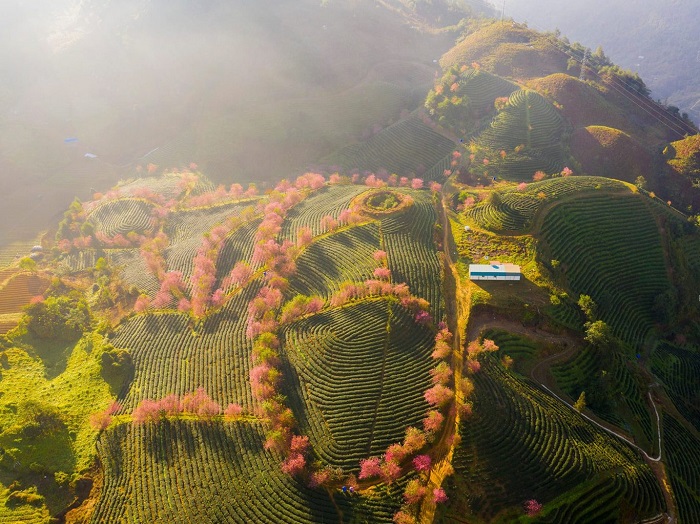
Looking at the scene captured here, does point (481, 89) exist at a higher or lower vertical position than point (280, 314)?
higher

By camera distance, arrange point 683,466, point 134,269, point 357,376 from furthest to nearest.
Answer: point 134,269 < point 357,376 < point 683,466

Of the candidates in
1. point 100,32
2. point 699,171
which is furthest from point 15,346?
point 699,171

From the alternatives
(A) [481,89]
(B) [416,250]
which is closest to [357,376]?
(B) [416,250]

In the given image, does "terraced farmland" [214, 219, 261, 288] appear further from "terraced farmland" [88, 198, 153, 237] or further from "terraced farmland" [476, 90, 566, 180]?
"terraced farmland" [476, 90, 566, 180]

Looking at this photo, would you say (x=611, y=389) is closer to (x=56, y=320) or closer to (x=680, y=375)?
(x=680, y=375)

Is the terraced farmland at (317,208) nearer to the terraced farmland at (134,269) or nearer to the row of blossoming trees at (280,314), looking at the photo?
the row of blossoming trees at (280,314)

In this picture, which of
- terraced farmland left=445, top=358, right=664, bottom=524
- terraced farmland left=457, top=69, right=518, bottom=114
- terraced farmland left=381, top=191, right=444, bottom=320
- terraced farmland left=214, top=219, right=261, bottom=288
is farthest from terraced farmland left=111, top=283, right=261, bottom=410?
terraced farmland left=457, top=69, right=518, bottom=114
